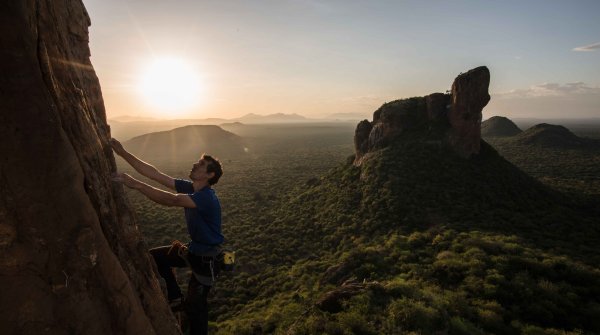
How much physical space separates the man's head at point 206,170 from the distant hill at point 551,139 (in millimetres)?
108236

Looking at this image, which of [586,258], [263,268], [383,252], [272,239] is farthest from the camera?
[272,239]

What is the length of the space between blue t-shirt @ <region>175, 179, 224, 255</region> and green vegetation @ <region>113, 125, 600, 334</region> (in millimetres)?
7276

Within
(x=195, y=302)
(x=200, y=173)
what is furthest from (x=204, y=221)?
(x=195, y=302)

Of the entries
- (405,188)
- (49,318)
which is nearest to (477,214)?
(405,188)

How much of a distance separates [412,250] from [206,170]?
20325 millimetres

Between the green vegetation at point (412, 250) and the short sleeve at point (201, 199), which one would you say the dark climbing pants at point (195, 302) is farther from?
the green vegetation at point (412, 250)

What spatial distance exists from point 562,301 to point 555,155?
8163 centimetres

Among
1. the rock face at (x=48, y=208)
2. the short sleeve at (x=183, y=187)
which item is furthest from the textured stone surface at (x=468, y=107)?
the rock face at (x=48, y=208)

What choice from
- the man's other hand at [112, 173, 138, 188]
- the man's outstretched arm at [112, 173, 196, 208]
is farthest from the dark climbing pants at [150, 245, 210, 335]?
the man's other hand at [112, 173, 138, 188]

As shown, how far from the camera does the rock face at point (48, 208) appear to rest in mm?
3785

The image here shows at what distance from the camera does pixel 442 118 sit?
43.3 meters

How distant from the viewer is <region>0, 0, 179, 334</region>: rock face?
3785 millimetres

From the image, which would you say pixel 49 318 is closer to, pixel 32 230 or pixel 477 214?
pixel 32 230

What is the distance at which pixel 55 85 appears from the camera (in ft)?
14.9
